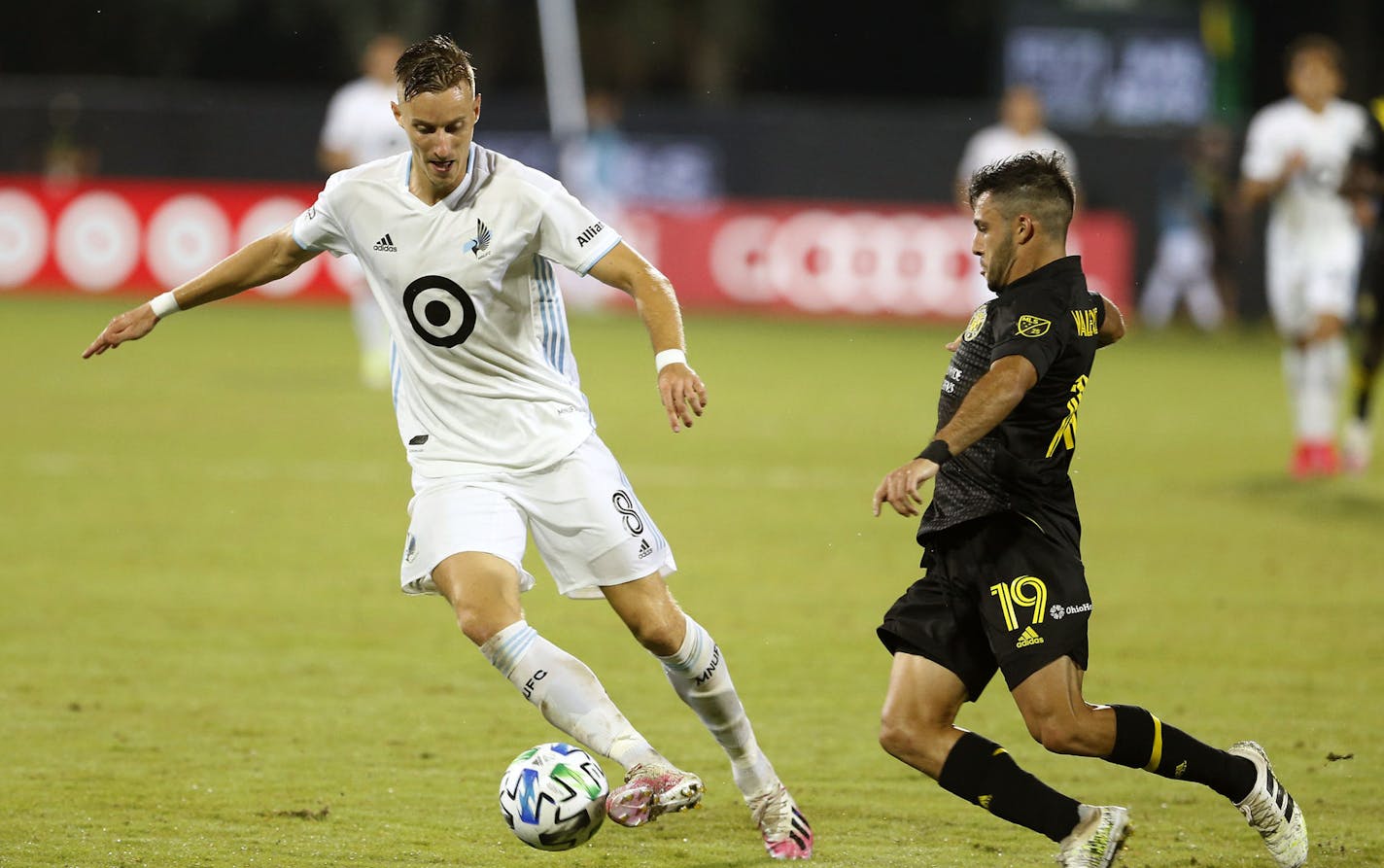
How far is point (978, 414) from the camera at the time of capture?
14.8 feet

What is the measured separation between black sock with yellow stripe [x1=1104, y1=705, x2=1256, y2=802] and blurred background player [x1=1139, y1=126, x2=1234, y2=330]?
20.3 metres

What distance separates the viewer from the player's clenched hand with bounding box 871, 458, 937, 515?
4.36 metres

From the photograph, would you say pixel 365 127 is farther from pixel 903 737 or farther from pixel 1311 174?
pixel 903 737

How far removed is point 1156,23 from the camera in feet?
80.6

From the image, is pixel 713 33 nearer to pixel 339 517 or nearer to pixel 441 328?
pixel 339 517

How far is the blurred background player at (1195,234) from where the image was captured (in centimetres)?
2434

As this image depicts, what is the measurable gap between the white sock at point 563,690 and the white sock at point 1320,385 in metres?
8.46

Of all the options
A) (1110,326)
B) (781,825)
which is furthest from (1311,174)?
(781,825)

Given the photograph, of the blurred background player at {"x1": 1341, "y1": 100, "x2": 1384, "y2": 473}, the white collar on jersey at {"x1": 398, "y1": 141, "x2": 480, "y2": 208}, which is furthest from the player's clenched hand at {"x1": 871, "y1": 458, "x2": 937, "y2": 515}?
the blurred background player at {"x1": 1341, "y1": 100, "x2": 1384, "y2": 473}

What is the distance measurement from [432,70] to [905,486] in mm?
1678

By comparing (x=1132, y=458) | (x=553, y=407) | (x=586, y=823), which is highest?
(x=553, y=407)

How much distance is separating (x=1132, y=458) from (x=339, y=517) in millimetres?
5706

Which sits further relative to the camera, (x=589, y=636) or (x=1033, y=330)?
(x=589, y=636)

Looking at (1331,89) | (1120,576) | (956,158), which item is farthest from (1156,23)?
(1120,576)
